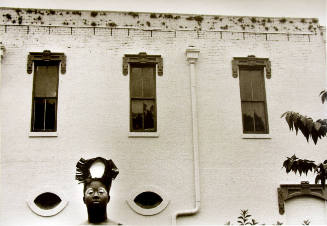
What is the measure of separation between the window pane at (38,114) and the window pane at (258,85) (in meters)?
5.91

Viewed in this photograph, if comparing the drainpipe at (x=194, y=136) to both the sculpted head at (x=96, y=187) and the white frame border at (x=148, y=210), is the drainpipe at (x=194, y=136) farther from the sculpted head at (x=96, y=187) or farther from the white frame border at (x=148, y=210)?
the sculpted head at (x=96, y=187)

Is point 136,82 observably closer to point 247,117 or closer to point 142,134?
→ point 142,134

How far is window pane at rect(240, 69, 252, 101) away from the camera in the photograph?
13.8 m

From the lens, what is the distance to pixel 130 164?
1275 cm

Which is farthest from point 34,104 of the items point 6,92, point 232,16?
point 232,16

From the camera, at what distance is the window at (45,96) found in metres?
13.0

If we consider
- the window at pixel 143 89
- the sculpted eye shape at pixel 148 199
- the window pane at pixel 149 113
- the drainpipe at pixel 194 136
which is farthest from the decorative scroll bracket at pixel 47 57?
the sculpted eye shape at pixel 148 199

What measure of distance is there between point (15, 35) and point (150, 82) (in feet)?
13.0

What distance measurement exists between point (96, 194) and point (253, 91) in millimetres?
6274

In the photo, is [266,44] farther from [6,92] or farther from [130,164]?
[6,92]

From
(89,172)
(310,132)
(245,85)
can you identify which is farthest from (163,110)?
(310,132)

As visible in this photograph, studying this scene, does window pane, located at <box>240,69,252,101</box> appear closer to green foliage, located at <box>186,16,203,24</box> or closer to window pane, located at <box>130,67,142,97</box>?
green foliage, located at <box>186,16,203,24</box>

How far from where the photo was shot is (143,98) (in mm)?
13422

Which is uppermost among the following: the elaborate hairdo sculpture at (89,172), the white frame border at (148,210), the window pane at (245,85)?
the window pane at (245,85)
